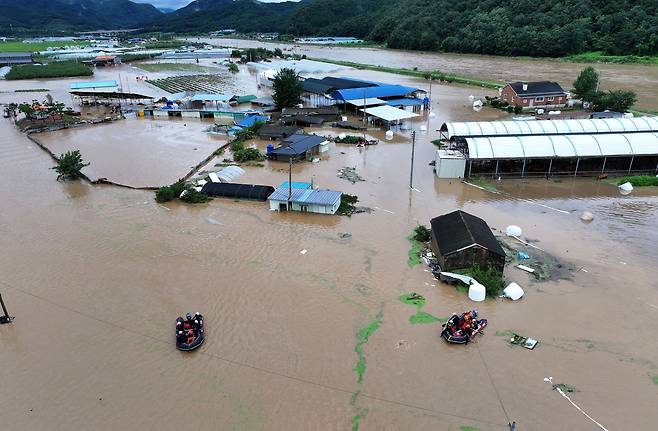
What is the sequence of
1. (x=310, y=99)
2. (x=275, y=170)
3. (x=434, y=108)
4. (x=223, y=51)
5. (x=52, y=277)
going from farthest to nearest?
1. (x=223, y=51)
2. (x=310, y=99)
3. (x=434, y=108)
4. (x=275, y=170)
5. (x=52, y=277)

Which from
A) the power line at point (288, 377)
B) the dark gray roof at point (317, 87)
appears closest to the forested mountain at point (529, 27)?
the dark gray roof at point (317, 87)

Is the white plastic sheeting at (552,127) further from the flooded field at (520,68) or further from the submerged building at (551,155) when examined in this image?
the flooded field at (520,68)

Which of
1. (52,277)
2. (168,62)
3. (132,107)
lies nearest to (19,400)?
(52,277)

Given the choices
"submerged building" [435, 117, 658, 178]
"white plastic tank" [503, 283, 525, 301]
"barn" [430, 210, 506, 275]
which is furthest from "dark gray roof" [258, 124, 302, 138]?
"white plastic tank" [503, 283, 525, 301]

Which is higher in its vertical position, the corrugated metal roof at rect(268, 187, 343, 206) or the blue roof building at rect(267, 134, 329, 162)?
the blue roof building at rect(267, 134, 329, 162)

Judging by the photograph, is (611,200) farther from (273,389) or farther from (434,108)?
(434,108)

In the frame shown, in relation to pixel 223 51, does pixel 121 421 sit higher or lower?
lower

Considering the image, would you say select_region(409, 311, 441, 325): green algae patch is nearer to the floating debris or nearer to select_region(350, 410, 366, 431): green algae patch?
select_region(350, 410, 366, 431): green algae patch
